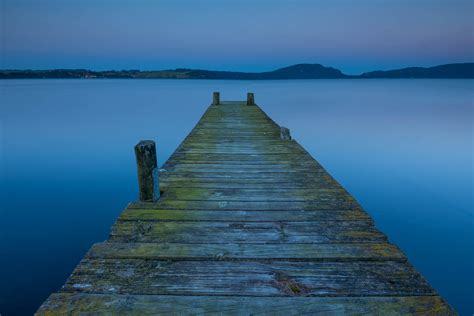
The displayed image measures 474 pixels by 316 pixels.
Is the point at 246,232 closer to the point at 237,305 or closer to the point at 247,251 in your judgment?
the point at 247,251

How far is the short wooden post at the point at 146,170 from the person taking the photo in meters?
3.39

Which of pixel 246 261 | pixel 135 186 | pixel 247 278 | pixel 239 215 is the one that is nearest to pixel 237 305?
pixel 247 278

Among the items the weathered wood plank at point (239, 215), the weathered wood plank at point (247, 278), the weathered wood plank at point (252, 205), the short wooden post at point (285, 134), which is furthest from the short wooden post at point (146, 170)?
the short wooden post at point (285, 134)

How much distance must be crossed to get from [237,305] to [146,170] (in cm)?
190

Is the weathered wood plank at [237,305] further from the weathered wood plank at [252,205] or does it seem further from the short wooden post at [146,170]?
the short wooden post at [146,170]

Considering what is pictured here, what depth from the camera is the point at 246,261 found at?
2.37 meters

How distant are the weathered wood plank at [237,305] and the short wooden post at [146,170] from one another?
1513 millimetres

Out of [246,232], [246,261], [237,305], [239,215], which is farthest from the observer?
[239,215]

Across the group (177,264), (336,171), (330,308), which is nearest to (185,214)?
(177,264)

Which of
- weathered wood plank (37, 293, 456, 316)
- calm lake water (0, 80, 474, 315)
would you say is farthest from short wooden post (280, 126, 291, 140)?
weathered wood plank (37, 293, 456, 316)

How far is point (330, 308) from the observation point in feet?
6.20

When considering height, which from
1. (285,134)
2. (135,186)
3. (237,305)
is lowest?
(135,186)

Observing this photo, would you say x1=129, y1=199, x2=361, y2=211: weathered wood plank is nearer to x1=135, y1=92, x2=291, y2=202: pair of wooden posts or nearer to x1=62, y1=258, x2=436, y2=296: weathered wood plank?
x1=135, y1=92, x2=291, y2=202: pair of wooden posts

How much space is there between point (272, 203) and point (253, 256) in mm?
1115
